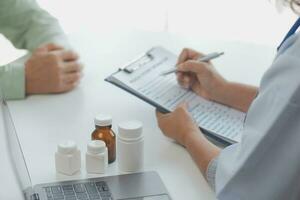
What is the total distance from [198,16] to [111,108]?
4.76 ft

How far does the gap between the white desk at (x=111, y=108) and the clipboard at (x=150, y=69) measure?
5 centimetres

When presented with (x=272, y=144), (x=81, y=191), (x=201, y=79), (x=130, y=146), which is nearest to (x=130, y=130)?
(x=130, y=146)

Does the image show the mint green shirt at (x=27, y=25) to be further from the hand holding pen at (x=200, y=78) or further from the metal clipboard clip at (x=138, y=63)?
the hand holding pen at (x=200, y=78)

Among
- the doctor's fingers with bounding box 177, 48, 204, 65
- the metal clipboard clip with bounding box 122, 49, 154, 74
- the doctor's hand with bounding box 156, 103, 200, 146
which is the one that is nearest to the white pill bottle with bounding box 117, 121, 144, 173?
the doctor's hand with bounding box 156, 103, 200, 146

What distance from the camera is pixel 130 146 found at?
1.02 metres

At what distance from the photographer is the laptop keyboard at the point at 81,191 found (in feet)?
3.09

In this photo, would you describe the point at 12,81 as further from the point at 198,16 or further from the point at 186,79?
the point at 198,16

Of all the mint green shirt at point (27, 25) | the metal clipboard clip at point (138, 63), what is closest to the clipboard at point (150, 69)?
the metal clipboard clip at point (138, 63)

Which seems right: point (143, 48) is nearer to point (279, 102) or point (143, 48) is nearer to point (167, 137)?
point (167, 137)

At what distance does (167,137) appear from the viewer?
1161 mm

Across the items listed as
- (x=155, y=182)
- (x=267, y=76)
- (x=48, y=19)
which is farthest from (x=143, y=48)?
(x=267, y=76)

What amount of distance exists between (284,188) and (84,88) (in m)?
0.67

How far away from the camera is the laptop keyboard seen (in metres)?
0.94

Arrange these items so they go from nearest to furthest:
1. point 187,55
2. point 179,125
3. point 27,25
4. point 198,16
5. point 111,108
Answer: point 179,125 < point 111,108 < point 187,55 < point 27,25 < point 198,16
